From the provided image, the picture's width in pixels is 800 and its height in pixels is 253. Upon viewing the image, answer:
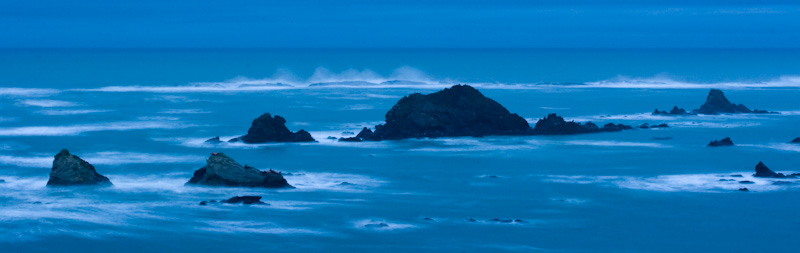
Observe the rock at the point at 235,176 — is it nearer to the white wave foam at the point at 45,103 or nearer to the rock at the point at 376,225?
the rock at the point at 376,225

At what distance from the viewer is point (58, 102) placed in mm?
69562

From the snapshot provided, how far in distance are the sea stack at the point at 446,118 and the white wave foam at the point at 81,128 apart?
436 inches

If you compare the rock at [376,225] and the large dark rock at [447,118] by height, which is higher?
the large dark rock at [447,118]

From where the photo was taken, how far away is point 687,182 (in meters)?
27.8

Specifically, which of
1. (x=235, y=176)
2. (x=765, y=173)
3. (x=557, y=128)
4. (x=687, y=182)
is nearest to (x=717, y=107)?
(x=557, y=128)

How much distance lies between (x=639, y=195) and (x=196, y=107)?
40334 millimetres

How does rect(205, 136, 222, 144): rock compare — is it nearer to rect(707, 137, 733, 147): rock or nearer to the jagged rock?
the jagged rock

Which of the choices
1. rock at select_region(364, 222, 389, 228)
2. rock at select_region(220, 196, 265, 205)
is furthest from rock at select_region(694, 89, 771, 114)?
rock at select_region(364, 222, 389, 228)

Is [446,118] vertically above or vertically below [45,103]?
below

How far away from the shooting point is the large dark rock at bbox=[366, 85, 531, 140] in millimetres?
38812

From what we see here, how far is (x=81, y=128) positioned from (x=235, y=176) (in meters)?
21.6

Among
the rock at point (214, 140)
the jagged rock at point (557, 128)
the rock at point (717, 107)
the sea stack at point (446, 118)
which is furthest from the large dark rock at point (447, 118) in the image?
the rock at point (717, 107)

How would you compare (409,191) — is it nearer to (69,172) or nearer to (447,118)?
(69,172)

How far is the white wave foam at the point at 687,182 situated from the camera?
87.1 feet
